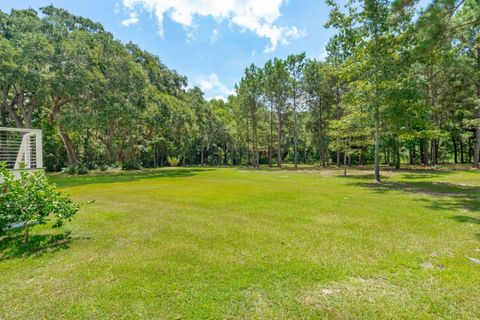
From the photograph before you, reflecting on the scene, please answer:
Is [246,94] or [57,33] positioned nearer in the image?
[57,33]

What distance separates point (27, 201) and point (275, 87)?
26.8m

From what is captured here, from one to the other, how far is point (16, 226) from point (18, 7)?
22.1 metres

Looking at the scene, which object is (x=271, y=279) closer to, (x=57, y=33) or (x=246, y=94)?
(x=57, y=33)

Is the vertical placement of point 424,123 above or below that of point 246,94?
below

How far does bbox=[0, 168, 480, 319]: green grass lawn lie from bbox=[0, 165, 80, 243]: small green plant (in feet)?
1.83

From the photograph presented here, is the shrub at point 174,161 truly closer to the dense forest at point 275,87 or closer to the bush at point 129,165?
the dense forest at point 275,87

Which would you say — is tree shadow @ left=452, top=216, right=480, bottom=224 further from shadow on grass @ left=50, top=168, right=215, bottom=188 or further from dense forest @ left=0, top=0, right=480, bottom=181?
shadow on grass @ left=50, top=168, right=215, bottom=188

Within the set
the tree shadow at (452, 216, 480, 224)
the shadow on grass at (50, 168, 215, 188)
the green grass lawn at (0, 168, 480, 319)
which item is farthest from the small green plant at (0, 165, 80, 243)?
the shadow on grass at (50, 168, 215, 188)

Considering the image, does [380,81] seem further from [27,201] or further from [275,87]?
[275,87]

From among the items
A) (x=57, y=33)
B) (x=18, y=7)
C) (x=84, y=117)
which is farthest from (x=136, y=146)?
(x=18, y=7)

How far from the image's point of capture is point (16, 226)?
17.4ft

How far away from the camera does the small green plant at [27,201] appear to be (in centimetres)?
394

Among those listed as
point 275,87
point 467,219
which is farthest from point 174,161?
point 467,219

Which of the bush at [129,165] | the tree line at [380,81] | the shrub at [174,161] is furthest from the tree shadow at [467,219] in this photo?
the shrub at [174,161]
